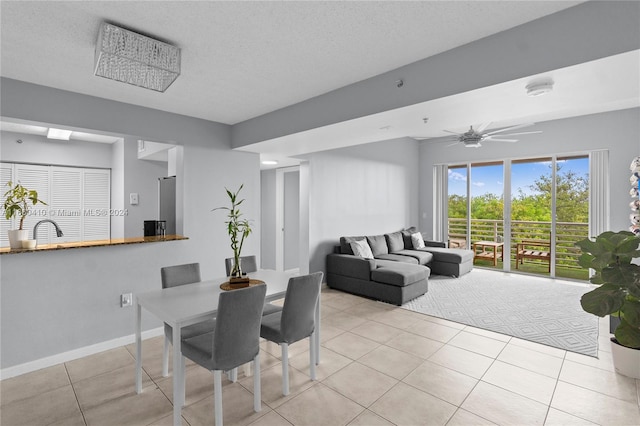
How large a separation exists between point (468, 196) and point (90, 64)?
7317mm

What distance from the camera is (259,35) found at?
207cm

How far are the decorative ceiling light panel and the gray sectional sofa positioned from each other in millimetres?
3778

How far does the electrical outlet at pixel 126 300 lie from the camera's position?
3.41 m

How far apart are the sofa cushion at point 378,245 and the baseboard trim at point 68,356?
3892mm

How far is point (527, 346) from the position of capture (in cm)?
330

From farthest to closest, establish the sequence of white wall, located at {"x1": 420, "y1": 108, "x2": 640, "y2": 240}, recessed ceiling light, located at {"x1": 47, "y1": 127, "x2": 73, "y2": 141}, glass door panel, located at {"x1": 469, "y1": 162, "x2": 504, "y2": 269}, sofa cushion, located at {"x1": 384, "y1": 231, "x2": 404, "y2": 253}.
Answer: glass door panel, located at {"x1": 469, "y1": 162, "x2": 504, "y2": 269} → sofa cushion, located at {"x1": 384, "y1": 231, "x2": 404, "y2": 253} → white wall, located at {"x1": 420, "y1": 108, "x2": 640, "y2": 240} → recessed ceiling light, located at {"x1": 47, "y1": 127, "x2": 73, "y2": 141}

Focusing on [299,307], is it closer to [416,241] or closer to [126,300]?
[126,300]

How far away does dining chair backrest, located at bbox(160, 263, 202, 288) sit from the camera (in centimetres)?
285

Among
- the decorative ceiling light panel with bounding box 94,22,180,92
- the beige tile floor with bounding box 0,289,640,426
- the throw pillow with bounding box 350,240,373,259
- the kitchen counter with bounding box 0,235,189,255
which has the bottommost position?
the beige tile floor with bounding box 0,289,640,426

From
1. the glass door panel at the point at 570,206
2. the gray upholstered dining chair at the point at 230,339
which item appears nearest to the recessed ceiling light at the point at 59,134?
the gray upholstered dining chair at the point at 230,339

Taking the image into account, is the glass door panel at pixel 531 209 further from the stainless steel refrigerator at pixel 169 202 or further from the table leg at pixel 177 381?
the table leg at pixel 177 381

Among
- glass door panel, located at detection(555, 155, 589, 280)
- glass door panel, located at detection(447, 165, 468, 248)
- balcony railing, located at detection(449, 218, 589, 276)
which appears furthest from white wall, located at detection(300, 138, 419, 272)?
glass door panel, located at detection(555, 155, 589, 280)

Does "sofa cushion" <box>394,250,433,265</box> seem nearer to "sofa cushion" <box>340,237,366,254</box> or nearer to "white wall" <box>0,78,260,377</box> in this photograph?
"sofa cushion" <box>340,237,366,254</box>

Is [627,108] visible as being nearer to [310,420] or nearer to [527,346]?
[527,346]
